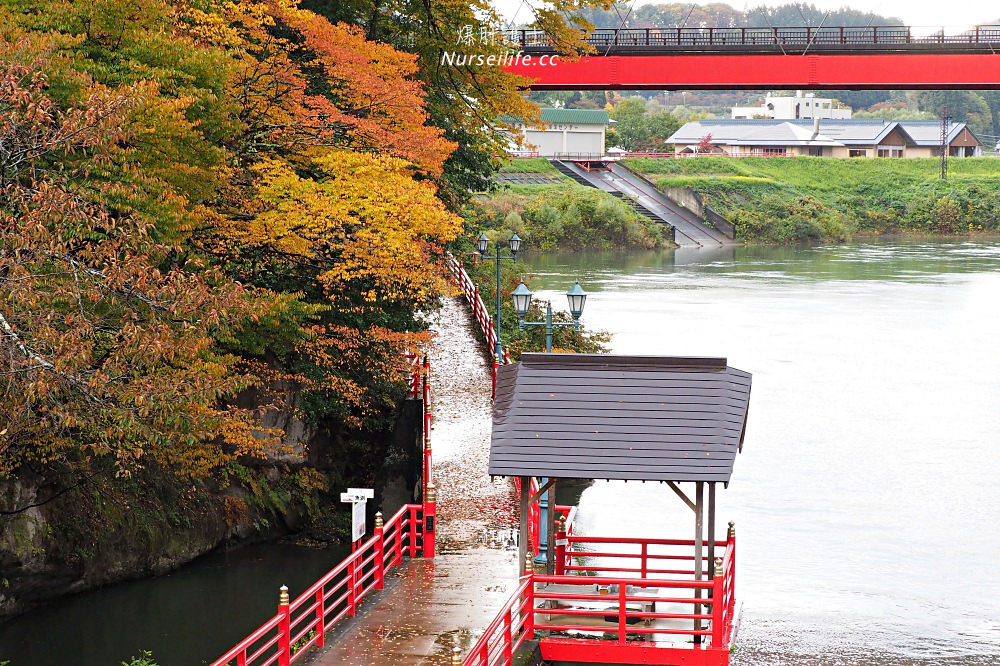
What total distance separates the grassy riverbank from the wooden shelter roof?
227 feet

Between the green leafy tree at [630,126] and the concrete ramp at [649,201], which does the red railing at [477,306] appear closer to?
the concrete ramp at [649,201]

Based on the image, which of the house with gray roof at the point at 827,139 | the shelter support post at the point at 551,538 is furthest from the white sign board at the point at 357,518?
the house with gray roof at the point at 827,139

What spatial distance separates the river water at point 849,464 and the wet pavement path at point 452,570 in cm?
325

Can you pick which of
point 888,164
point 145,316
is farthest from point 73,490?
point 888,164

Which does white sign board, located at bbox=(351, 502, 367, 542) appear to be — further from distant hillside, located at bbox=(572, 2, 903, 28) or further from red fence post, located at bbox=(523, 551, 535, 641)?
distant hillside, located at bbox=(572, 2, 903, 28)

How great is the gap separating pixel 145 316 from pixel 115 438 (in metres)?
2.45

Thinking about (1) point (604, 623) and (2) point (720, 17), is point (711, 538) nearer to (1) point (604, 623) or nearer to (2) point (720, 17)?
(1) point (604, 623)

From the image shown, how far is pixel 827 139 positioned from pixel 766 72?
221ft

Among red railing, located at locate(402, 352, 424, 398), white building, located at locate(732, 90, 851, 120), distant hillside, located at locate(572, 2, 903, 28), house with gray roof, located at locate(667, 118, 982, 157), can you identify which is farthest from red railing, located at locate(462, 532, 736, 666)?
distant hillside, located at locate(572, 2, 903, 28)

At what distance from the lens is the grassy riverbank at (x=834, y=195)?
81.4m

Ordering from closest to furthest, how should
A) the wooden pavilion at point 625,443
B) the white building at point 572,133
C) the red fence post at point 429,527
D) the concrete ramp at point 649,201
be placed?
1. the wooden pavilion at point 625,443
2. the red fence post at point 429,527
3. the concrete ramp at point 649,201
4. the white building at point 572,133

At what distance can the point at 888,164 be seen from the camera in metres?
94.5

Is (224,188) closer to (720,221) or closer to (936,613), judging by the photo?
(936,613)

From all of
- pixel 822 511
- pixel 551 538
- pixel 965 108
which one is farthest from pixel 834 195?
pixel 551 538
